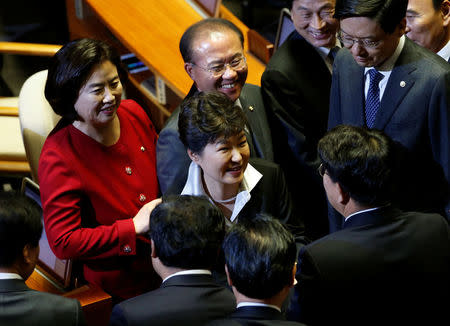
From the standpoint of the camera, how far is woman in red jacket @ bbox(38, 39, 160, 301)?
8.15 feet

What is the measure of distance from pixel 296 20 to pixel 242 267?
4.97 feet

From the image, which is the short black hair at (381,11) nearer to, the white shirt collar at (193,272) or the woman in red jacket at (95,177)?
the woman in red jacket at (95,177)

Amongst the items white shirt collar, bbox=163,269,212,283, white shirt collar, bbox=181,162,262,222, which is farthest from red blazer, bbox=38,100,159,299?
white shirt collar, bbox=163,269,212,283

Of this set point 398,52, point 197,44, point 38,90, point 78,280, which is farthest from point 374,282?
point 38,90

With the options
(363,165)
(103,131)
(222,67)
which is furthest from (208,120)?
(363,165)

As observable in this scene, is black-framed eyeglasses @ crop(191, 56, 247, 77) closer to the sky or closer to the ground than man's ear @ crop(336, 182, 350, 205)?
closer to the sky

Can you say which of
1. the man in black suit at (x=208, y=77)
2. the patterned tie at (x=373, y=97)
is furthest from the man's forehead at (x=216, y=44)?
the patterned tie at (x=373, y=97)

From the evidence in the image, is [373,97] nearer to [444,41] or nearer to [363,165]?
[363,165]

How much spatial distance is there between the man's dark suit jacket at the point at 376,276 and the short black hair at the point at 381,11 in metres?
0.70

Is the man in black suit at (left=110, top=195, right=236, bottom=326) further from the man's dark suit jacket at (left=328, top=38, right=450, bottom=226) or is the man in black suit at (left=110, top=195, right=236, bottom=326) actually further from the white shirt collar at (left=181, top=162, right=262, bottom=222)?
the man's dark suit jacket at (left=328, top=38, right=450, bottom=226)

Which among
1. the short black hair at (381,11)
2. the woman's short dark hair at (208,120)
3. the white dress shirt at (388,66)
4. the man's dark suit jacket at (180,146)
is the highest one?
the short black hair at (381,11)

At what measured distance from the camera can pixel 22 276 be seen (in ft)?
6.88

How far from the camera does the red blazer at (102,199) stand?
97.6 inches

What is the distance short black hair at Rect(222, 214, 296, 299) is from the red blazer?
2.30ft
